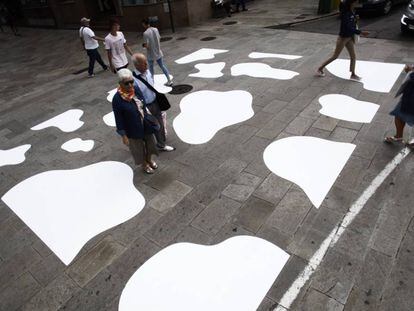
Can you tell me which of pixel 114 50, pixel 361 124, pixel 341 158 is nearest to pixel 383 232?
pixel 341 158

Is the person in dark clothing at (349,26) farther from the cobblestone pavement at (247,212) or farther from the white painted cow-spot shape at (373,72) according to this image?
the cobblestone pavement at (247,212)

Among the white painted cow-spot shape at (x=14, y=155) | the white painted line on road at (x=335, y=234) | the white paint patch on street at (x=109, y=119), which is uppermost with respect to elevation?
the white painted line on road at (x=335, y=234)

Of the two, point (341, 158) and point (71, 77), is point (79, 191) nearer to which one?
point (341, 158)

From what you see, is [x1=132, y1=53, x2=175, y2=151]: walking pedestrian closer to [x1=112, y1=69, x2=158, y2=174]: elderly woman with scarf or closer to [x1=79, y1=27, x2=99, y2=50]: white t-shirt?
[x1=112, y1=69, x2=158, y2=174]: elderly woman with scarf

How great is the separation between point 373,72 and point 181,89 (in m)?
5.21

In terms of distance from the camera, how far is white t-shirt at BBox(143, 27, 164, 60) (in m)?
8.00

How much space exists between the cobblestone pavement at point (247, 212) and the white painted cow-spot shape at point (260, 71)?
0.38 metres

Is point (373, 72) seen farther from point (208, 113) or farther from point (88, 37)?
point (88, 37)

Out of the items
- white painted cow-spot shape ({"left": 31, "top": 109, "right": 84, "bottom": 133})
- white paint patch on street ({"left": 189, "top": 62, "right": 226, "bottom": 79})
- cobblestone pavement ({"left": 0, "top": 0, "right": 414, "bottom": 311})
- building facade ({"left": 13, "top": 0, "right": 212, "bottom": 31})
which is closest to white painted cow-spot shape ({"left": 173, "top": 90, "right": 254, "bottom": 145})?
cobblestone pavement ({"left": 0, "top": 0, "right": 414, "bottom": 311})

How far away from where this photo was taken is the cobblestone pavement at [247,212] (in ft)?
11.0

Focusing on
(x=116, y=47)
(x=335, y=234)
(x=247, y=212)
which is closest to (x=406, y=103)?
(x=335, y=234)

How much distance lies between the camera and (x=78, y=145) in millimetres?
6543

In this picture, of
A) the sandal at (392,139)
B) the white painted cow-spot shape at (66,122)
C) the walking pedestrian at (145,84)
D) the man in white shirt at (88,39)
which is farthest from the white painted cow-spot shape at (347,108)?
the man in white shirt at (88,39)

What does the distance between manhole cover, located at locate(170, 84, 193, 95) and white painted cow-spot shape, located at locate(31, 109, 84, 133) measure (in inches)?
103
